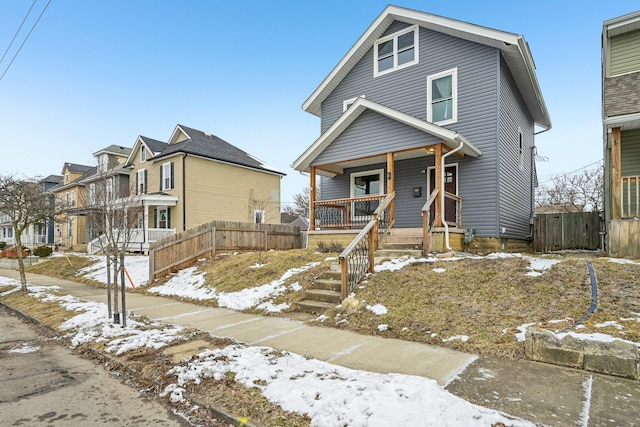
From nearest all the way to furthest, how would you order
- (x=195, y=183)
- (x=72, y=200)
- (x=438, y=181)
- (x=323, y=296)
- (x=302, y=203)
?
(x=323, y=296) → (x=438, y=181) → (x=195, y=183) → (x=72, y=200) → (x=302, y=203)

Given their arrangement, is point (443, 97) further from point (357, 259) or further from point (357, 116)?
point (357, 259)

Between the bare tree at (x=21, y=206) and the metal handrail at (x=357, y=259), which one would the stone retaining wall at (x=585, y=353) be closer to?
the metal handrail at (x=357, y=259)

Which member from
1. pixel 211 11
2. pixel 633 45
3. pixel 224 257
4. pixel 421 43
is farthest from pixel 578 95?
pixel 224 257

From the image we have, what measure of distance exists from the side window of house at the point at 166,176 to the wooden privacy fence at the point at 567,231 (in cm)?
2055

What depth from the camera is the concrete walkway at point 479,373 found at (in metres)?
2.77

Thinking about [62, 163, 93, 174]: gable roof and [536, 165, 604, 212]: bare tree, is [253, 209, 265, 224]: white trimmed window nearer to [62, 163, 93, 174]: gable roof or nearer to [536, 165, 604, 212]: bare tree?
[62, 163, 93, 174]: gable roof

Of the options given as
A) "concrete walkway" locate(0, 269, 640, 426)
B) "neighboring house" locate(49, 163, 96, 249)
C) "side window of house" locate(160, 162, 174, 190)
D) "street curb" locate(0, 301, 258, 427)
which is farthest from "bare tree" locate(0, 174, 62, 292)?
"neighboring house" locate(49, 163, 96, 249)

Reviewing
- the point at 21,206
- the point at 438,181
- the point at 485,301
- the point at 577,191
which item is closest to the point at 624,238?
Result: the point at 438,181

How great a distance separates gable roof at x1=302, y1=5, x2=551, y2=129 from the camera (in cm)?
1066

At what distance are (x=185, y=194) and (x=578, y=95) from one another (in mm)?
25409

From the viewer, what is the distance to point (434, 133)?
9977 millimetres

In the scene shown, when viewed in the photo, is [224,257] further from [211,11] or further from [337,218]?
[211,11]

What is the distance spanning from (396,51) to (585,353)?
40.1 feet

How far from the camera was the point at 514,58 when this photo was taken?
436 inches
